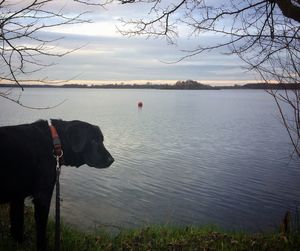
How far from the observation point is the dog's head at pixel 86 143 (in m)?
6.37

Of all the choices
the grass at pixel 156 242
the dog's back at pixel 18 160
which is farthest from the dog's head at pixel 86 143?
the grass at pixel 156 242

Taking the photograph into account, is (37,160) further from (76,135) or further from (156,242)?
(156,242)

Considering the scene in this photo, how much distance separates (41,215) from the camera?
18.9 feet

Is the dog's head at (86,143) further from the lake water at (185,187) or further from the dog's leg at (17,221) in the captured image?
the lake water at (185,187)

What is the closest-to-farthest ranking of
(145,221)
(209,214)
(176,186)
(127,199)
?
(145,221) → (209,214) → (127,199) → (176,186)

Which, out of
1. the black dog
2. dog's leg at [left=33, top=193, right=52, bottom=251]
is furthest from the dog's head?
dog's leg at [left=33, top=193, right=52, bottom=251]

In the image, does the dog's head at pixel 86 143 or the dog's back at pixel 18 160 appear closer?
the dog's back at pixel 18 160

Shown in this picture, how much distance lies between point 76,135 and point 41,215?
52.3 inches

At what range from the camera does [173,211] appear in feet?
45.2

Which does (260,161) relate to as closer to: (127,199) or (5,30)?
(127,199)

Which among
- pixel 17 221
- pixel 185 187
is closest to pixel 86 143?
pixel 17 221

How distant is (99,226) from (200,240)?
4290mm

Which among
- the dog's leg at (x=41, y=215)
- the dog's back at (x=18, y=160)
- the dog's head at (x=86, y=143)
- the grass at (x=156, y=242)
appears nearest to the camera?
the dog's back at (x=18, y=160)

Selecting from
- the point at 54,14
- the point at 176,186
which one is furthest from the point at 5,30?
the point at 176,186
